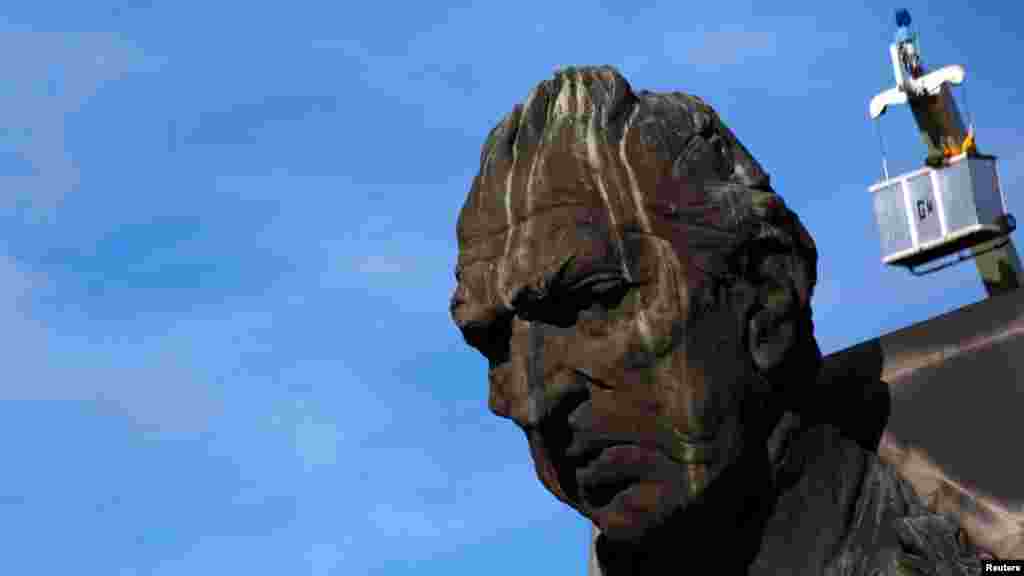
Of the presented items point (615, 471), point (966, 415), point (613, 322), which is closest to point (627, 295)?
point (613, 322)

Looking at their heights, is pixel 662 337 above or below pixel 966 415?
above

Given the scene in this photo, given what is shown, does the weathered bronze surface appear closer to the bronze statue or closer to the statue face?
the bronze statue

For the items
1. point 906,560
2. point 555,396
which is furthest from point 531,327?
point 906,560

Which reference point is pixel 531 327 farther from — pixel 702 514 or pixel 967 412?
pixel 967 412

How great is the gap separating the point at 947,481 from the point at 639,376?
4.29 feet

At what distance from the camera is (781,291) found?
749 cm

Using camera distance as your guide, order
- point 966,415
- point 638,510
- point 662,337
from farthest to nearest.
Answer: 1. point 966,415
2. point 638,510
3. point 662,337

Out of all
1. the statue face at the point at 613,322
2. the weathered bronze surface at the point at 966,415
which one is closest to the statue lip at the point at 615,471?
the statue face at the point at 613,322

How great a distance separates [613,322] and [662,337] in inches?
6.2

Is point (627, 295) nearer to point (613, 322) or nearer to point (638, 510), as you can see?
point (613, 322)

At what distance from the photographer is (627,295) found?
7.23 m

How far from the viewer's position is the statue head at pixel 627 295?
7.22 m

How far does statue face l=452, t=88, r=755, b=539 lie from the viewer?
721 centimetres

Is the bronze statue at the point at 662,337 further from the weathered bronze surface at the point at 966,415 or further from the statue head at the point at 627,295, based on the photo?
the weathered bronze surface at the point at 966,415
